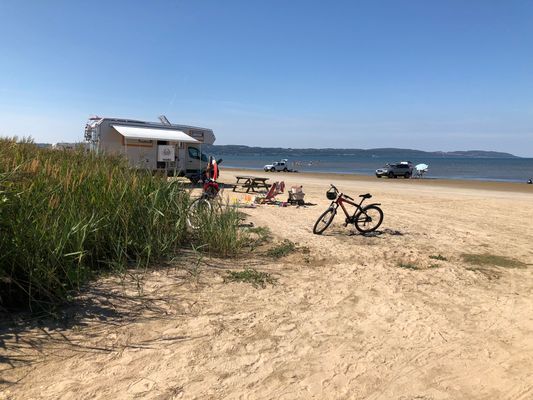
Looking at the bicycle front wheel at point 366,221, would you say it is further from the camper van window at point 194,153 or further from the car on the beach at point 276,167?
the car on the beach at point 276,167

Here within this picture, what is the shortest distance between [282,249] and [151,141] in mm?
15404

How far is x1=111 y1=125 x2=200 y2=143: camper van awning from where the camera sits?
19.8 m

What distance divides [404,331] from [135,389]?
242 centimetres

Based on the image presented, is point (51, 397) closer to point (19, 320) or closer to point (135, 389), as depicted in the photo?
point (135, 389)

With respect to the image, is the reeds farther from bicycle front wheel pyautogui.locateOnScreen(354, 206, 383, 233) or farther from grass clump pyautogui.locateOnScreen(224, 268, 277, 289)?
bicycle front wheel pyautogui.locateOnScreen(354, 206, 383, 233)

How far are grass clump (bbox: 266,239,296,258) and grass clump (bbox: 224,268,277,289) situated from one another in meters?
1.08

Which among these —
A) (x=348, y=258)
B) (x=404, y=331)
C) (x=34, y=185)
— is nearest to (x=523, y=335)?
(x=404, y=331)

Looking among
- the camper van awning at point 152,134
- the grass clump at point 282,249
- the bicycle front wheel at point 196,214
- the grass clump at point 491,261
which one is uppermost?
the camper van awning at point 152,134

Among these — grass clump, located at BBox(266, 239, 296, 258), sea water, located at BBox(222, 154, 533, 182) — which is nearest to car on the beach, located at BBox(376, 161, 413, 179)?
sea water, located at BBox(222, 154, 533, 182)

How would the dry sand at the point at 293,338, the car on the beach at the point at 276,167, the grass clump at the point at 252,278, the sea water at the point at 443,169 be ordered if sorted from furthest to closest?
the sea water at the point at 443,169 < the car on the beach at the point at 276,167 < the grass clump at the point at 252,278 < the dry sand at the point at 293,338

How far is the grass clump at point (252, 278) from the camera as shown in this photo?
5.14 metres

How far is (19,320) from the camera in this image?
3.59m

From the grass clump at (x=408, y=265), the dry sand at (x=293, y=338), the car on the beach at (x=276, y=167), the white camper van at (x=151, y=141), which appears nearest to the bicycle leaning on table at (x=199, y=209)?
the dry sand at (x=293, y=338)

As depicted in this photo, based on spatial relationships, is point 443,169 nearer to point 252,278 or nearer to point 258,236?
point 258,236
